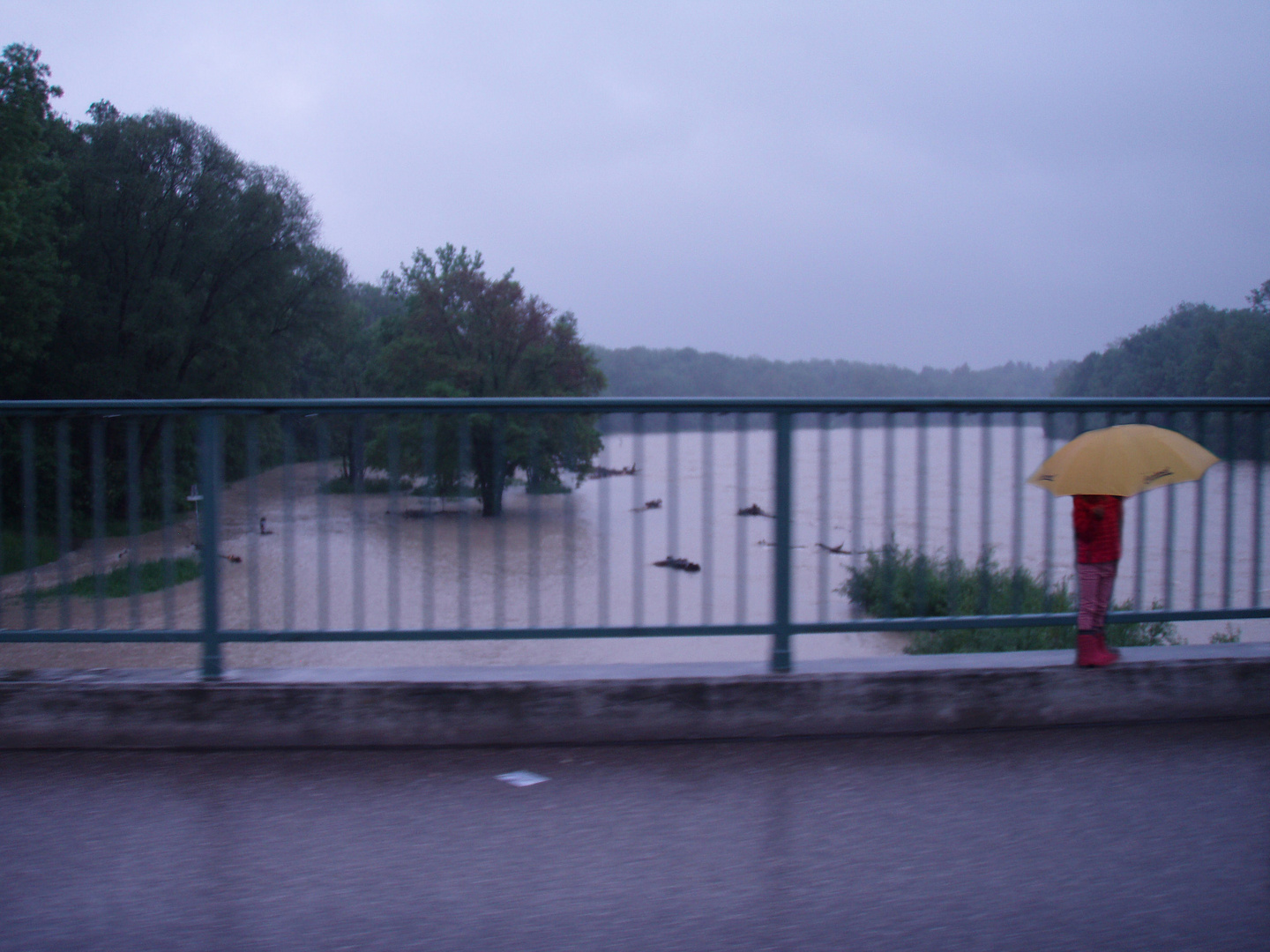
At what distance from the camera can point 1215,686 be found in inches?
174

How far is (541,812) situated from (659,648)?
45.1 ft

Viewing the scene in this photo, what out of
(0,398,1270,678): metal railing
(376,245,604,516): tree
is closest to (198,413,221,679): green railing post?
(0,398,1270,678): metal railing

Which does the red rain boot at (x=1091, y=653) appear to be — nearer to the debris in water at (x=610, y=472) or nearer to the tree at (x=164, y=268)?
the debris in water at (x=610, y=472)

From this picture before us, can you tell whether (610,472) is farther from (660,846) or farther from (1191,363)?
(1191,363)

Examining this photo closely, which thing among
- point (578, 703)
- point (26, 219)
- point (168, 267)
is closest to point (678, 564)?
point (578, 703)

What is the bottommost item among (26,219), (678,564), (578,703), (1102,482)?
(578,703)

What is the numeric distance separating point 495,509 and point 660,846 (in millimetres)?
1925

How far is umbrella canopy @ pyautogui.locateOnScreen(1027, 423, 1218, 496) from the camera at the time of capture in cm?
404

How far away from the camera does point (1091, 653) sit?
439 centimetres

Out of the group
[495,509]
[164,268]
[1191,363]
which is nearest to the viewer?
[495,509]

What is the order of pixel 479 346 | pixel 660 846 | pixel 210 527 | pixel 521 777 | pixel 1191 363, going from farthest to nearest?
pixel 479 346 → pixel 1191 363 → pixel 210 527 → pixel 521 777 → pixel 660 846

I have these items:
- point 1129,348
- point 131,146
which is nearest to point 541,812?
point 1129,348

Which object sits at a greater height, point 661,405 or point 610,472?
point 661,405

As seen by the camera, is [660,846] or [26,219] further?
[26,219]
